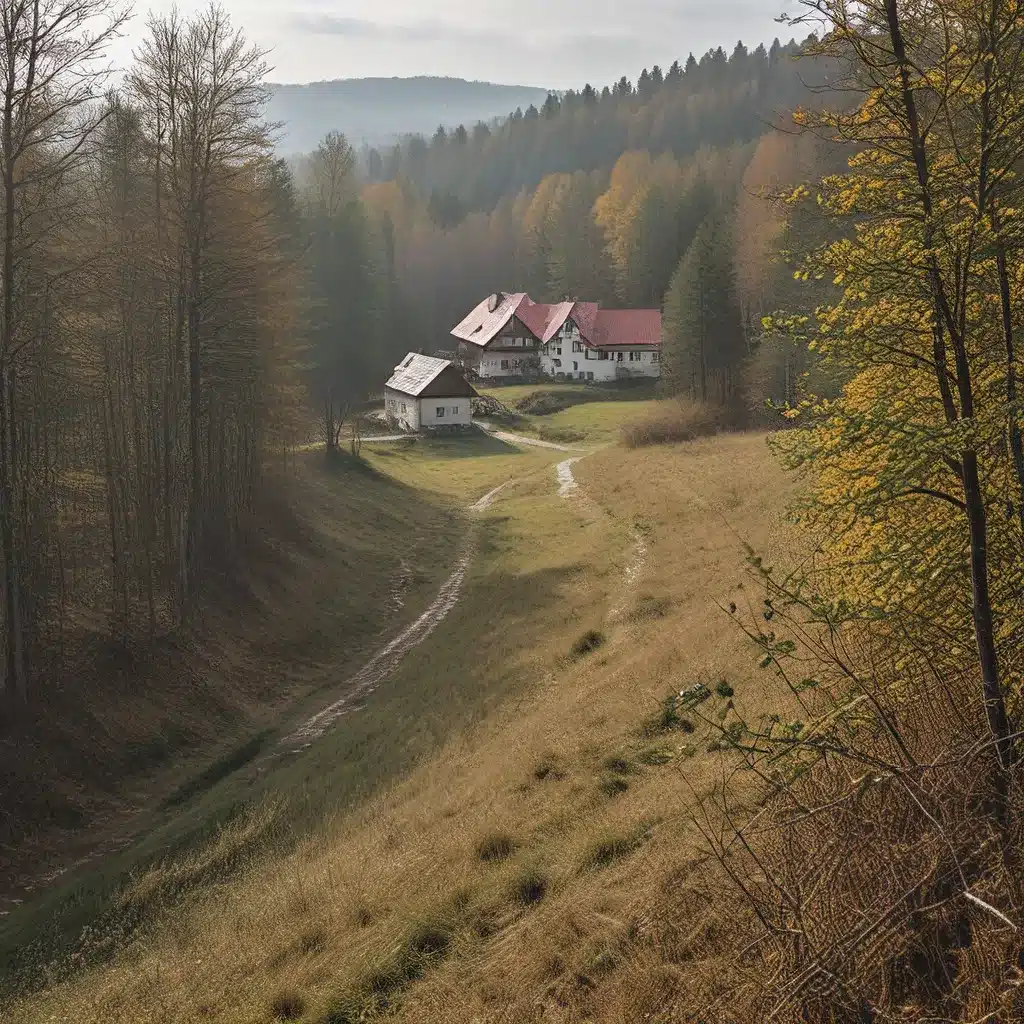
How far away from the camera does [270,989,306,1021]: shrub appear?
843cm

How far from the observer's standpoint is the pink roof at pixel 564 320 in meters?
83.6

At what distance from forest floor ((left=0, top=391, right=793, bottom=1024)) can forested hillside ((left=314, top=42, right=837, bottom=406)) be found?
596cm

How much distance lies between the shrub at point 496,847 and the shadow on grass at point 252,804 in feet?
14.7

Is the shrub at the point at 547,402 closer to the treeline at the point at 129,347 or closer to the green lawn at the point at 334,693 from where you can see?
the green lawn at the point at 334,693

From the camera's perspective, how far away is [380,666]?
2484 cm

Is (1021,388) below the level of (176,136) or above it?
below

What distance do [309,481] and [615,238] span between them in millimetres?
64249

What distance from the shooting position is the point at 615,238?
317ft

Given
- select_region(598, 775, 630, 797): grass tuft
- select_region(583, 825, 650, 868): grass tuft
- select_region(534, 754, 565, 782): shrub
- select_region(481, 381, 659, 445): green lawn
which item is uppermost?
select_region(481, 381, 659, 445): green lawn

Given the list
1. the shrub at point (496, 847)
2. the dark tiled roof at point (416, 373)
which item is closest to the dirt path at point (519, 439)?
the dark tiled roof at point (416, 373)

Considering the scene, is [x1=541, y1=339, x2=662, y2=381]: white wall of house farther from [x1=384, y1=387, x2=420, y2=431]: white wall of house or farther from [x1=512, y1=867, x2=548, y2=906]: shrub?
[x1=512, y1=867, x2=548, y2=906]: shrub

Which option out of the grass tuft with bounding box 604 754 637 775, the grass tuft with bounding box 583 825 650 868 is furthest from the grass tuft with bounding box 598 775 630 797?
the grass tuft with bounding box 583 825 650 868

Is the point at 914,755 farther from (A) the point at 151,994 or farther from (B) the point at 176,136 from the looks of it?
(B) the point at 176,136

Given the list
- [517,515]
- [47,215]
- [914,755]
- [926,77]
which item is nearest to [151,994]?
[914,755]
